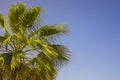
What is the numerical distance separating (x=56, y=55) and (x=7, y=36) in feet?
7.52

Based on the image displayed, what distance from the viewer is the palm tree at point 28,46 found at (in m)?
12.7

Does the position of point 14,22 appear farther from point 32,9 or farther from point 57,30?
point 57,30

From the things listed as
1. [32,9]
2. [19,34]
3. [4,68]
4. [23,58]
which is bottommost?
[4,68]

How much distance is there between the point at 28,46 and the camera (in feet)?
43.9

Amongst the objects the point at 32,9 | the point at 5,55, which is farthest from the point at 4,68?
the point at 32,9

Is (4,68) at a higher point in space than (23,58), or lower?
lower

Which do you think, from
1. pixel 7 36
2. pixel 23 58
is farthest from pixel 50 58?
pixel 7 36

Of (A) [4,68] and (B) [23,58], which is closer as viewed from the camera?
(A) [4,68]

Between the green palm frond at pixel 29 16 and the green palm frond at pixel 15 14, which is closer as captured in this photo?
the green palm frond at pixel 29 16

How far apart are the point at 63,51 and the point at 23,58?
5.59 ft

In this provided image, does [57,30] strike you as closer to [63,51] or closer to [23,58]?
Answer: [63,51]

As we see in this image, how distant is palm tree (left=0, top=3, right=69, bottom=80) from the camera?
41.7 feet

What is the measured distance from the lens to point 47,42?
13.6 meters

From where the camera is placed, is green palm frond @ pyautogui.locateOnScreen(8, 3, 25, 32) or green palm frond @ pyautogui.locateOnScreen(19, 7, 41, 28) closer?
green palm frond @ pyautogui.locateOnScreen(19, 7, 41, 28)
